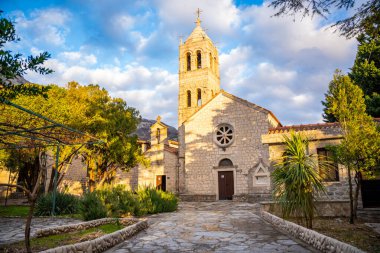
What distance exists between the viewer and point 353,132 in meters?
8.45

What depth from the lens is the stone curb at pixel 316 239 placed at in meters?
4.26

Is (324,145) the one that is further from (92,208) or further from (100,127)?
(100,127)

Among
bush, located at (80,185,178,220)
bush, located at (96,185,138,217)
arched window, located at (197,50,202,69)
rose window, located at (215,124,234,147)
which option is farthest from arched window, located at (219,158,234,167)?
arched window, located at (197,50,202,69)

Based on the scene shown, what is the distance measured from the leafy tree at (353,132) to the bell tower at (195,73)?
988 inches

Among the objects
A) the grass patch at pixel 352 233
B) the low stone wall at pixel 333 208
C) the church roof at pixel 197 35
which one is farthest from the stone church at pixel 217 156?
the church roof at pixel 197 35

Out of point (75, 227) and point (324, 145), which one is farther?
point (324, 145)

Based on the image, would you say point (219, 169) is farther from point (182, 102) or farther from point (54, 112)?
point (182, 102)

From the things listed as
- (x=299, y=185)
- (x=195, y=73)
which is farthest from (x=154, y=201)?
(x=195, y=73)

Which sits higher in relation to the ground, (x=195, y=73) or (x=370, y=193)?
(x=195, y=73)

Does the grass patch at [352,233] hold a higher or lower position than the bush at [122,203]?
lower

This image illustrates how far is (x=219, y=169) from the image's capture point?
71.3 feet

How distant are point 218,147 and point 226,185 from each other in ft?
9.94

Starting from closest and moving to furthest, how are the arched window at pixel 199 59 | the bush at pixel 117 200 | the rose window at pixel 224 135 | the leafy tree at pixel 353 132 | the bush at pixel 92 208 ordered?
the leafy tree at pixel 353 132
the bush at pixel 92 208
the bush at pixel 117 200
the rose window at pixel 224 135
the arched window at pixel 199 59

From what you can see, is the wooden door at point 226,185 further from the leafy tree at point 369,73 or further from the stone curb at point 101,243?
the stone curb at point 101,243
